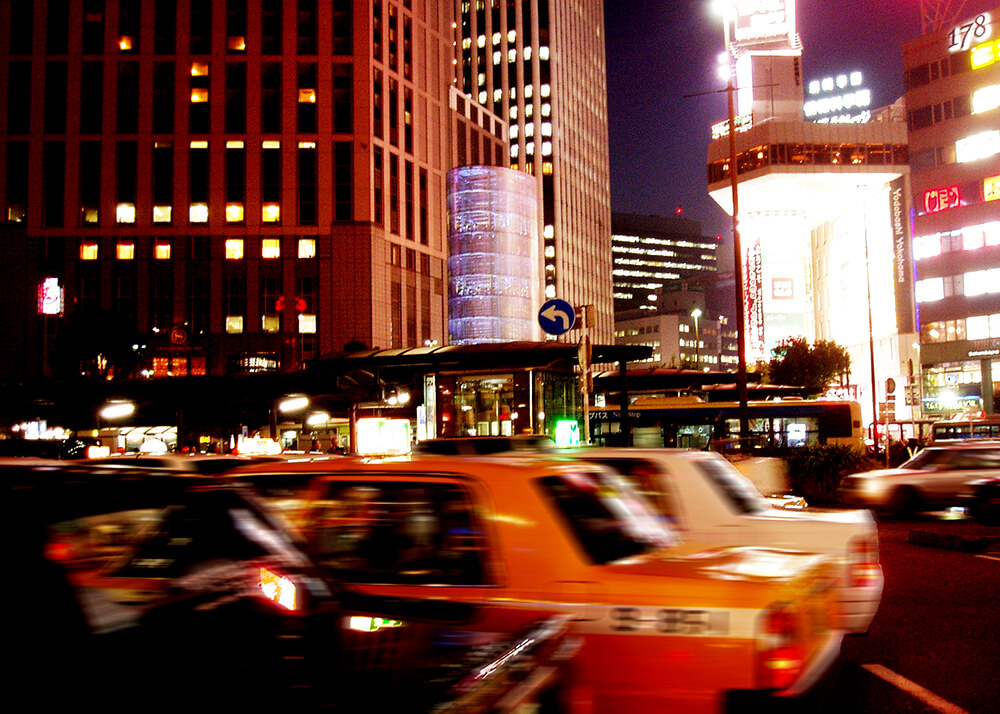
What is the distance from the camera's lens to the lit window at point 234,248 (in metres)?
64.4

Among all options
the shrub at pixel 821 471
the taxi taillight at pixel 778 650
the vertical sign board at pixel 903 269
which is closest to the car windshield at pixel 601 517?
the taxi taillight at pixel 778 650

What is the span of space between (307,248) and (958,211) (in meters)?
47.1

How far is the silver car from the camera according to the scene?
53.7 feet

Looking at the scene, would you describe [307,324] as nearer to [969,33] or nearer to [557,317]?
[969,33]

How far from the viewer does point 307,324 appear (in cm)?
6384

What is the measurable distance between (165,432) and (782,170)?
2452 inches

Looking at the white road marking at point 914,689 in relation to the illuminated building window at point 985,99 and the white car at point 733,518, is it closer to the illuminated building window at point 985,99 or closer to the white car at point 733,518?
the white car at point 733,518

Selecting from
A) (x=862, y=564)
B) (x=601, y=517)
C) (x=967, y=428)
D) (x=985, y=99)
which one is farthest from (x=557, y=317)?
(x=985, y=99)

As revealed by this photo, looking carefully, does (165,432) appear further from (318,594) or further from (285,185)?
(318,594)

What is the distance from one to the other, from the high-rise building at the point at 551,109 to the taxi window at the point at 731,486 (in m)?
107

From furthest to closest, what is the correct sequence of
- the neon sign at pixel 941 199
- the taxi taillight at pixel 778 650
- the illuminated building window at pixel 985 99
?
1. the neon sign at pixel 941 199
2. the illuminated building window at pixel 985 99
3. the taxi taillight at pixel 778 650

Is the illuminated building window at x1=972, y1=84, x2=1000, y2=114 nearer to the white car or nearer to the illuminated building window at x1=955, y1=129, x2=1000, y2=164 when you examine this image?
the illuminated building window at x1=955, y1=129, x2=1000, y2=164

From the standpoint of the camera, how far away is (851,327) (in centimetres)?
7894

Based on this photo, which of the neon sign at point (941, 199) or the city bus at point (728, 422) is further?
the neon sign at point (941, 199)
